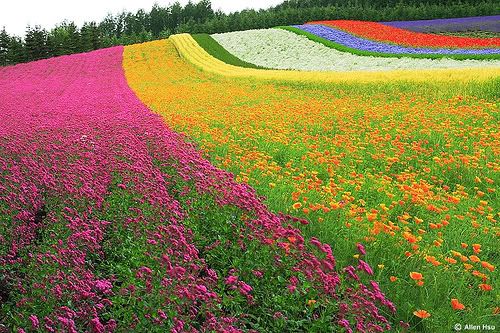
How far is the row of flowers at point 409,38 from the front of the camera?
104 feet

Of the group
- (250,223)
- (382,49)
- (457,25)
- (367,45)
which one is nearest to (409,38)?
(367,45)

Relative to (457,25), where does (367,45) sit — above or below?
below

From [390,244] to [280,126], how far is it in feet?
20.1

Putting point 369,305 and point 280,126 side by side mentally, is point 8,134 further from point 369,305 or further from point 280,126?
point 369,305

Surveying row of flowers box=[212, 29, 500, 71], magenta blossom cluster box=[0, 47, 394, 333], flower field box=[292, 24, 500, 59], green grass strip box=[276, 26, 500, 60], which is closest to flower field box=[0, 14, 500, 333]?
magenta blossom cluster box=[0, 47, 394, 333]

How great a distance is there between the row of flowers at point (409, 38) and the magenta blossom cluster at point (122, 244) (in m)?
30.6

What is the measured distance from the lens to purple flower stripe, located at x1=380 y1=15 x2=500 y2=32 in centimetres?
4066

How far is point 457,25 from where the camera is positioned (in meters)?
43.3

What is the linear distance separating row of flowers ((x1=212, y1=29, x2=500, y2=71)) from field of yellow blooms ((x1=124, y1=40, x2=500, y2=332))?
9092mm

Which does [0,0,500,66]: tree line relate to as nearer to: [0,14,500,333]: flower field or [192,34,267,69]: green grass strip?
[192,34,267,69]: green grass strip

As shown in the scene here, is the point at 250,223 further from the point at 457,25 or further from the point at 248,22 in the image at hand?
the point at 248,22

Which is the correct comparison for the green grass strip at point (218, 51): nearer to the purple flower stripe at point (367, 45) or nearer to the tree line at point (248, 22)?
the purple flower stripe at point (367, 45)

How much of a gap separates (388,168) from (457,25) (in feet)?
144

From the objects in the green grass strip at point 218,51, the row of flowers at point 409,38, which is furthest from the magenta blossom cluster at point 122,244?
the row of flowers at point 409,38
